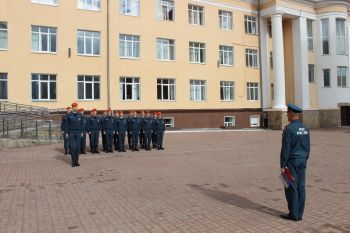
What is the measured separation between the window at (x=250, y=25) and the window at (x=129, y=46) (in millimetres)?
11135

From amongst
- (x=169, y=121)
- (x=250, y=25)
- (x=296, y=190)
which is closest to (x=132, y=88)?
(x=169, y=121)

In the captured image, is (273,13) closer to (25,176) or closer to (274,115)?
(274,115)

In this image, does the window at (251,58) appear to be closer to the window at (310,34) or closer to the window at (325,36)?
the window at (310,34)

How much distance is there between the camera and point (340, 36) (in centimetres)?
3444

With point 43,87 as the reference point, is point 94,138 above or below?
below

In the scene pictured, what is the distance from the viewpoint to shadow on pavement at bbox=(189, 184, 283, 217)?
6250mm

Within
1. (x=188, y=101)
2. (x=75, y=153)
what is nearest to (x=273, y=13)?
(x=188, y=101)

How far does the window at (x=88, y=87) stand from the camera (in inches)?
968

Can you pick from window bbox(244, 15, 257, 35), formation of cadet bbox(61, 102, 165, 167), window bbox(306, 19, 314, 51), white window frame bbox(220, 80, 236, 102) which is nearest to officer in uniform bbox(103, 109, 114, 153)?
formation of cadet bbox(61, 102, 165, 167)

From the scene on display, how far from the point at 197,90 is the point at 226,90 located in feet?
9.96

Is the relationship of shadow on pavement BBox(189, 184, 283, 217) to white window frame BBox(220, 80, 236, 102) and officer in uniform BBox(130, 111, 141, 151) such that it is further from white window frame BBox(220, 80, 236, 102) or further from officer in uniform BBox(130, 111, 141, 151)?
white window frame BBox(220, 80, 236, 102)

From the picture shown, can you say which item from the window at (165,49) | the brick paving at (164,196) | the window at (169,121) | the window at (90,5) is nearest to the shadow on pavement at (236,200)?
the brick paving at (164,196)

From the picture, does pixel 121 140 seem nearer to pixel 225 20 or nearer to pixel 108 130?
pixel 108 130

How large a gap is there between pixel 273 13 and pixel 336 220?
93.1 ft
